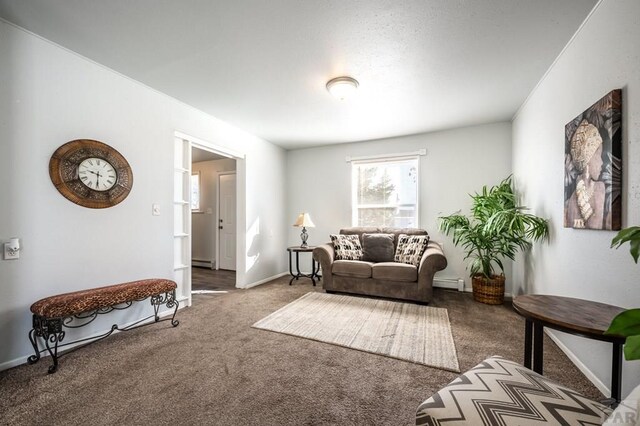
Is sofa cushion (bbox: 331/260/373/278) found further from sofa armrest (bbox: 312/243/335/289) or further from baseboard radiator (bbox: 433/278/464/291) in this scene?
baseboard radiator (bbox: 433/278/464/291)

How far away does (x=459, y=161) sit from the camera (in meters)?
4.05

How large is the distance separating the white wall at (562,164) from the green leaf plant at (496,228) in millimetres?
183

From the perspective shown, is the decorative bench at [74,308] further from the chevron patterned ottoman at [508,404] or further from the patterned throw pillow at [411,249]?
the patterned throw pillow at [411,249]

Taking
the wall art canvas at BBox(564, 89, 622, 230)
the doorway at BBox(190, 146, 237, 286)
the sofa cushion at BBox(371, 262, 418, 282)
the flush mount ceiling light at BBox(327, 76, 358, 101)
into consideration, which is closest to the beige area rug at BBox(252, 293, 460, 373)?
the sofa cushion at BBox(371, 262, 418, 282)

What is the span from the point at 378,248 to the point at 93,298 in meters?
3.24

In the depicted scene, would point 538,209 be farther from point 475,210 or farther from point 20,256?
point 20,256

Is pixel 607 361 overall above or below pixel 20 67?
below

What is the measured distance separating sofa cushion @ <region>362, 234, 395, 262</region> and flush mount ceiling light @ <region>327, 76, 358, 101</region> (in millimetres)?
2136

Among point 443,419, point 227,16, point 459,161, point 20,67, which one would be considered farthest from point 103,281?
point 459,161

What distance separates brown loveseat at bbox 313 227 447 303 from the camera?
10.7 feet

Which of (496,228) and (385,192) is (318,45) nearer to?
(496,228)

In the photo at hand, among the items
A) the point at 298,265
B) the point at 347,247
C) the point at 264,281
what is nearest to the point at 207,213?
the point at 264,281

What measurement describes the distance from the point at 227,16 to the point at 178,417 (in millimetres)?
2540

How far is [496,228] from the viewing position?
113 inches
